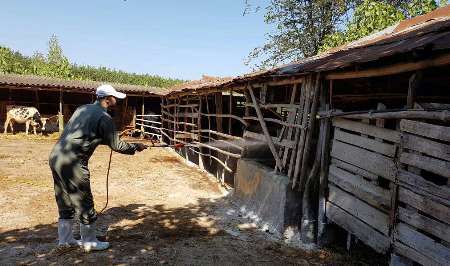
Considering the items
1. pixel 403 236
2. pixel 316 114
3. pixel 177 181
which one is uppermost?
pixel 316 114

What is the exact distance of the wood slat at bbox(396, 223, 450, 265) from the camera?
11.0 ft

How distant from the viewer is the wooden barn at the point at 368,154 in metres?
3.53

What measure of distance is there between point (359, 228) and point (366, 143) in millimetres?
1029

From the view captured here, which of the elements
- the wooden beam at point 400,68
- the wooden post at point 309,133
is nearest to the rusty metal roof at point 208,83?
the wooden post at point 309,133

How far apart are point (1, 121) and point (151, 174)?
11.8m

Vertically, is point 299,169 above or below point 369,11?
below

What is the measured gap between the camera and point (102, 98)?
195 inches

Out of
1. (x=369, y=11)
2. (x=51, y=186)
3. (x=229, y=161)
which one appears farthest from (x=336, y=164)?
(x=369, y=11)

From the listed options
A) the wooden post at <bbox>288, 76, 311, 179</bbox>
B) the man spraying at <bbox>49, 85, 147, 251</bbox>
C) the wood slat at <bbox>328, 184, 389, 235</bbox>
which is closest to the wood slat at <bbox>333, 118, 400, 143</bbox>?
the wooden post at <bbox>288, 76, 311, 179</bbox>

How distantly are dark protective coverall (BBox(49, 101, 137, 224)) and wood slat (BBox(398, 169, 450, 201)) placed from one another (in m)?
3.29

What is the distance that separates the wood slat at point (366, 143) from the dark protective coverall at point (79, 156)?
9.43 feet

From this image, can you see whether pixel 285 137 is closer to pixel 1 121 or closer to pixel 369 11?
pixel 369 11

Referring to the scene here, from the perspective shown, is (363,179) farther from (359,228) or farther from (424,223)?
(424,223)

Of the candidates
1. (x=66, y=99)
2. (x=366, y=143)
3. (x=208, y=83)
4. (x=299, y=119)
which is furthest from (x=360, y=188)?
(x=66, y=99)
